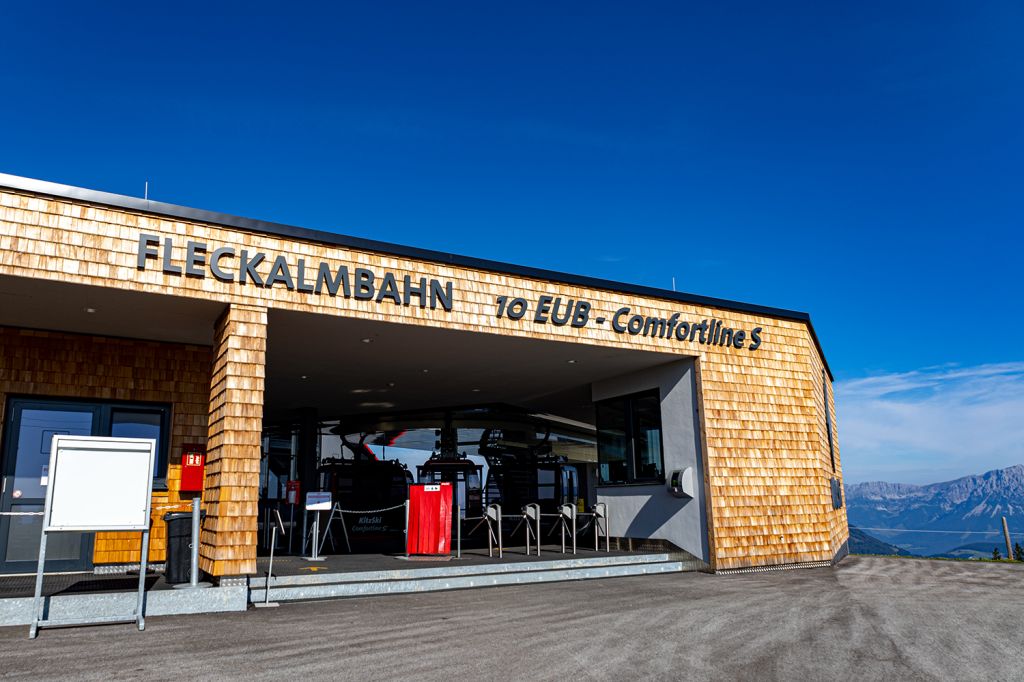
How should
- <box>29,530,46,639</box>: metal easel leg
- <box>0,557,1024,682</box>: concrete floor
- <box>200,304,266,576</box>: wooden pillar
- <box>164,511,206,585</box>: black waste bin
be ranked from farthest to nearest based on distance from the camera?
<box>164,511,206,585</box>: black waste bin → <box>200,304,266,576</box>: wooden pillar → <box>29,530,46,639</box>: metal easel leg → <box>0,557,1024,682</box>: concrete floor

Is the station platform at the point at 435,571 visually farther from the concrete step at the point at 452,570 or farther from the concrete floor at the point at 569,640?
the concrete floor at the point at 569,640

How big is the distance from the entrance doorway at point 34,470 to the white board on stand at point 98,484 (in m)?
3.17

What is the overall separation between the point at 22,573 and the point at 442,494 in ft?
18.8

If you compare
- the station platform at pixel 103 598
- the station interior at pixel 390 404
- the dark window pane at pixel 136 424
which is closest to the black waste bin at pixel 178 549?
the station platform at pixel 103 598

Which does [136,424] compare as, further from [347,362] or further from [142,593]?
[142,593]

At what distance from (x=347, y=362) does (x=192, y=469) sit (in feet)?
10.3

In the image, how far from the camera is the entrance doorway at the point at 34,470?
9352mm

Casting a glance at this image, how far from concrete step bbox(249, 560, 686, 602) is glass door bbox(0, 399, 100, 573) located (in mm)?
3369

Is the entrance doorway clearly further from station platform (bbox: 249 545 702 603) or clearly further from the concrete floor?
the concrete floor

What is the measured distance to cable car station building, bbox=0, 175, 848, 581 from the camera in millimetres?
8039

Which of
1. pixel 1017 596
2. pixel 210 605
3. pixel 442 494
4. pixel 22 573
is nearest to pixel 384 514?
pixel 442 494

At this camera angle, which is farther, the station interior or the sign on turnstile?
the sign on turnstile

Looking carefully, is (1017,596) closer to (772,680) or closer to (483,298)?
(772,680)

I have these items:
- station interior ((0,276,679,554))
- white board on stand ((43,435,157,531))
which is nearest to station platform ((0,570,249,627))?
white board on stand ((43,435,157,531))
